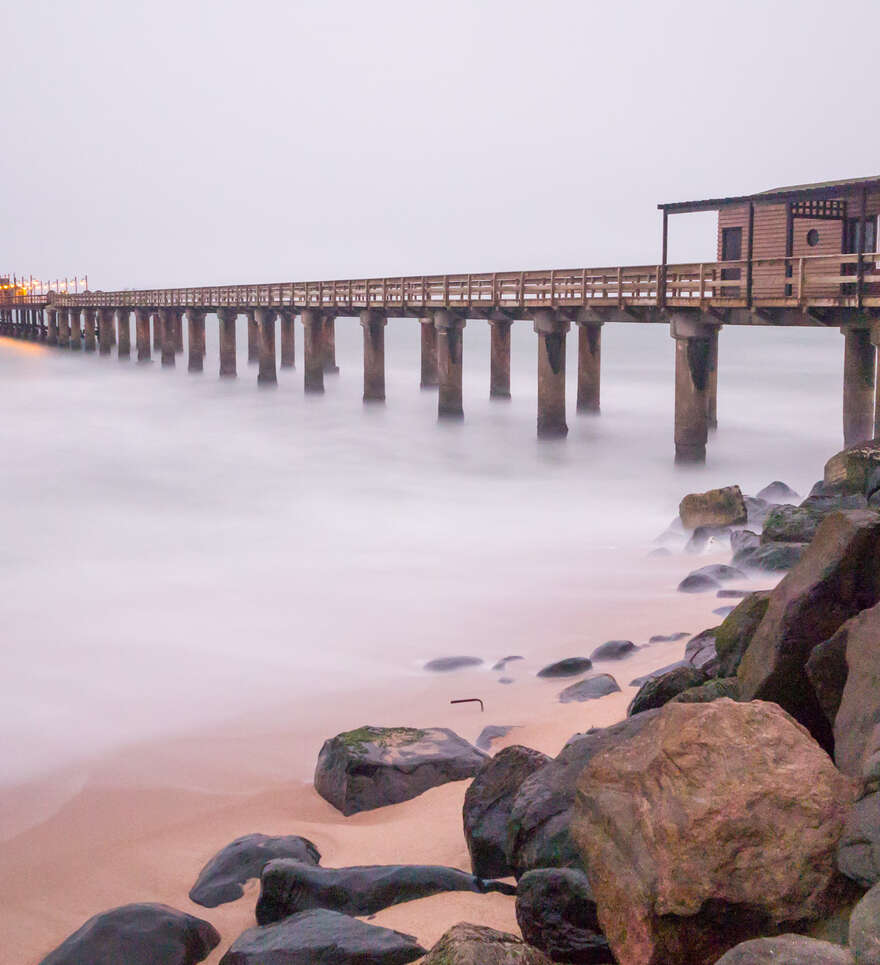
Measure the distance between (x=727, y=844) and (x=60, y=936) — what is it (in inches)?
116

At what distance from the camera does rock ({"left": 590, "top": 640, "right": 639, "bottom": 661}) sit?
27.9 feet

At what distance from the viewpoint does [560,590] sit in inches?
449

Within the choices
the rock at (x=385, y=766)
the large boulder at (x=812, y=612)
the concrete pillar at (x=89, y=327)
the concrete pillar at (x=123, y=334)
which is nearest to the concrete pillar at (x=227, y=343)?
the concrete pillar at (x=123, y=334)

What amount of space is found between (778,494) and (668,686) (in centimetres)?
1046

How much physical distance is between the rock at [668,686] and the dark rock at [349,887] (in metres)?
1.67

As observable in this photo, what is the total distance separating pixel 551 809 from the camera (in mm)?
4672

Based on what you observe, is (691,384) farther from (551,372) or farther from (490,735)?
(490,735)

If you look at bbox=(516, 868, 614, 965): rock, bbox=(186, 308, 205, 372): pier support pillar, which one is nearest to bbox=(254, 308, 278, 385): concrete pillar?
bbox=(186, 308, 205, 372): pier support pillar

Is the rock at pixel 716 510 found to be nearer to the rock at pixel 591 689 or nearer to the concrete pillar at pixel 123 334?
the rock at pixel 591 689

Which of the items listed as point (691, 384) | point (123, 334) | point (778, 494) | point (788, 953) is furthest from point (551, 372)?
point (123, 334)

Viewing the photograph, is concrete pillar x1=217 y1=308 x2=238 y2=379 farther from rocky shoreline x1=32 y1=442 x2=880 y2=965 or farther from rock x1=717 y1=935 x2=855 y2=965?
rock x1=717 y1=935 x2=855 y2=965

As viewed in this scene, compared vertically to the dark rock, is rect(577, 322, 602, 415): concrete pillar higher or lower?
higher

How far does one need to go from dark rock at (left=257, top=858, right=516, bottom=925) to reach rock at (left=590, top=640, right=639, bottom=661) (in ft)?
12.5

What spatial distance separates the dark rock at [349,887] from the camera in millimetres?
4707
